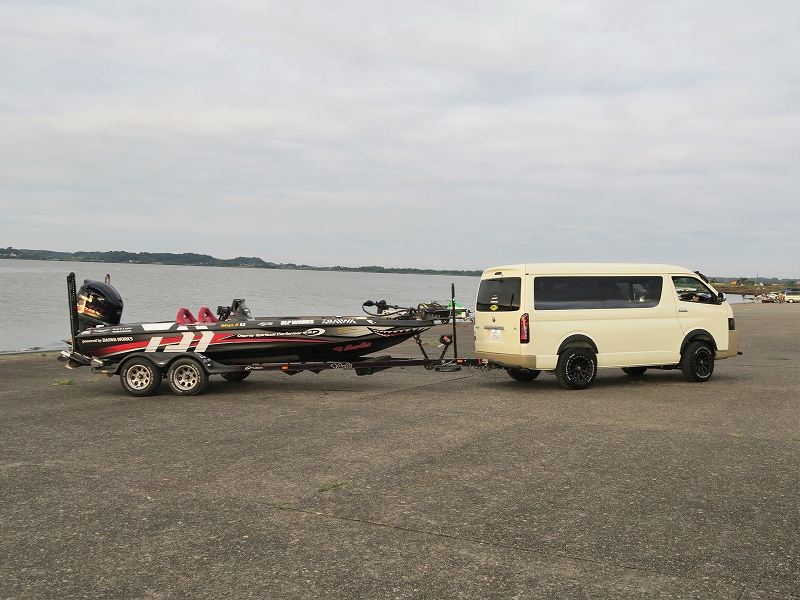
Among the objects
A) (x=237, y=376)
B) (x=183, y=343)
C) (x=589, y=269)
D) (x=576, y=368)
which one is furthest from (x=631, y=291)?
(x=183, y=343)

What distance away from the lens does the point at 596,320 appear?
39.3ft

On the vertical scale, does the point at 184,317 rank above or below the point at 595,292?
below

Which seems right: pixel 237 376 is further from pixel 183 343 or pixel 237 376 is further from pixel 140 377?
pixel 140 377

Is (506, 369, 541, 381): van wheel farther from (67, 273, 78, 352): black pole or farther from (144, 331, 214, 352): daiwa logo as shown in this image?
(67, 273, 78, 352): black pole

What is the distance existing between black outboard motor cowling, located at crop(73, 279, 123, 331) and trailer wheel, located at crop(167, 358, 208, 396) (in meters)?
1.64

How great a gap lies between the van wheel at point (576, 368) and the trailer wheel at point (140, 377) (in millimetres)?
6497

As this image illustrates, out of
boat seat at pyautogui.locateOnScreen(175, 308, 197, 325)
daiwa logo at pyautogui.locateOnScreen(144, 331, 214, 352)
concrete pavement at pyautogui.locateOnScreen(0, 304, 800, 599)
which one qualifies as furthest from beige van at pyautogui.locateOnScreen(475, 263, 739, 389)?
boat seat at pyautogui.locateOnScreen(175, 308, 197, 325)

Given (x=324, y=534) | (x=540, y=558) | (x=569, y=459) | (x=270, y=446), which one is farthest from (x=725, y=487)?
(x=270, y=446)

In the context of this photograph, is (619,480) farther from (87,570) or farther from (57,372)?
(57,372)

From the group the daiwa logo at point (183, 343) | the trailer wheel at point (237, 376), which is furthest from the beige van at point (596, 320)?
the daiwa logo at point (183, 343)

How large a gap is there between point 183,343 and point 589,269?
6.82 meters

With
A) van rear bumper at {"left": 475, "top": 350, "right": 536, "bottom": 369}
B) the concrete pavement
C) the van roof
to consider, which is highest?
the van roof

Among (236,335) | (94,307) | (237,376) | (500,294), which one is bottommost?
(237,376)

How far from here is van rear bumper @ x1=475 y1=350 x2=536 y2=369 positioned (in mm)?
11617
